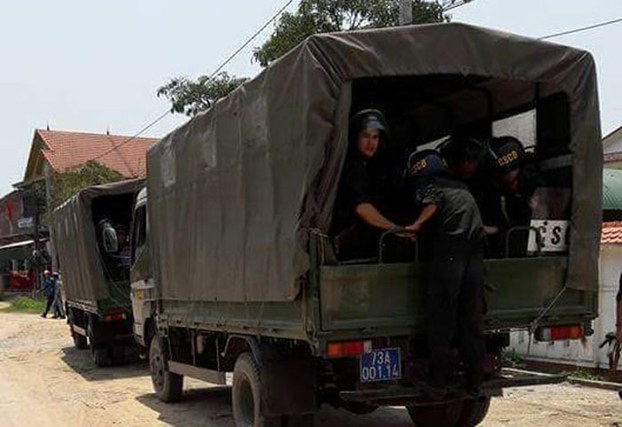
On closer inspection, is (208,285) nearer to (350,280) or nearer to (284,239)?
(284,239)

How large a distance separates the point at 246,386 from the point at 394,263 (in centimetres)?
186

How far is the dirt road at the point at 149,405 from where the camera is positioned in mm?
8117

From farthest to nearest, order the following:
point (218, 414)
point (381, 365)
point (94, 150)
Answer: point (94, 150), point (218, 414), point (381, 365)

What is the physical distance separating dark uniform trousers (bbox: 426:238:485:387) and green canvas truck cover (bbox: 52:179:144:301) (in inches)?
360

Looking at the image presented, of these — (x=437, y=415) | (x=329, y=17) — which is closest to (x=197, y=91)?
(x=329, y=17)

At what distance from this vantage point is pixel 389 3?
18.3m

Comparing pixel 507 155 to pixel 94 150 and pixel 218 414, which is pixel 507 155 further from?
pixel 94 150

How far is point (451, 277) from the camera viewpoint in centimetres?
544

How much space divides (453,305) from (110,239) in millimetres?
9455

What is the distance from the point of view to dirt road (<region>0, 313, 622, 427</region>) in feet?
26.6

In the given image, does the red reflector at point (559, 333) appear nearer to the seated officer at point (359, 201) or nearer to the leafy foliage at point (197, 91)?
the seated officer at point (359, 201)

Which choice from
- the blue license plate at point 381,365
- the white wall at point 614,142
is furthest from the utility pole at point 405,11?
the white wall at point 614,142

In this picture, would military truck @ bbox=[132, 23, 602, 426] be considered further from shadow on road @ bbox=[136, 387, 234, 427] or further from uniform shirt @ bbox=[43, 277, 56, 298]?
uniform shirt @ bbox=[43, 277, 56, 298]

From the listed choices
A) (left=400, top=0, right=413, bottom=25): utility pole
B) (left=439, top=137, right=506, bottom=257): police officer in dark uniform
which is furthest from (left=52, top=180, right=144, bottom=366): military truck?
(left=439, top=137, right=506, bottom=257): police officer in dark uniform
